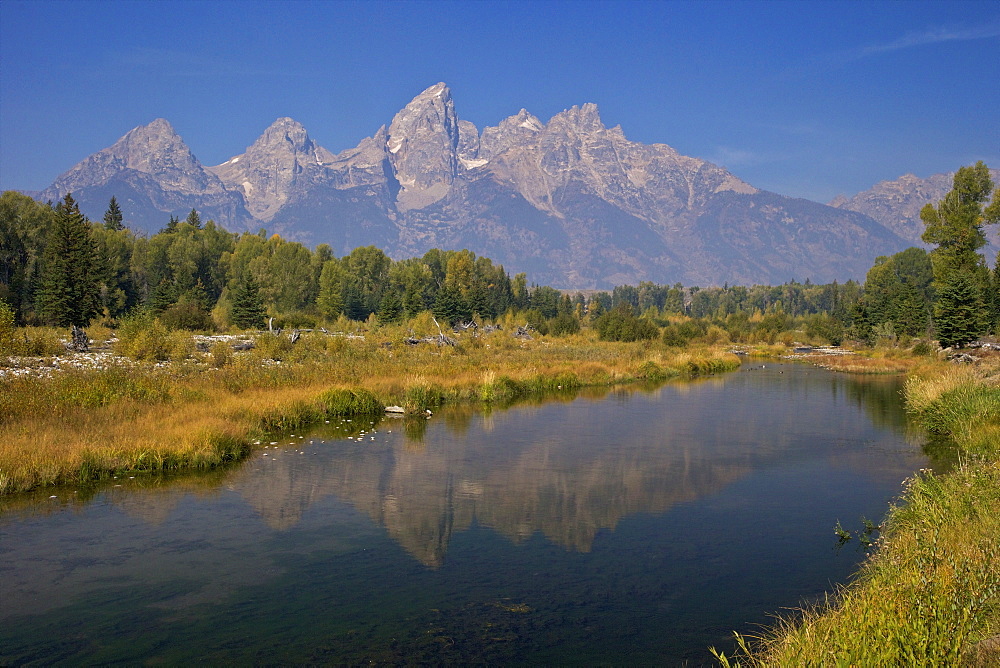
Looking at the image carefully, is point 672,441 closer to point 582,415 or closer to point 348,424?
point 582,415

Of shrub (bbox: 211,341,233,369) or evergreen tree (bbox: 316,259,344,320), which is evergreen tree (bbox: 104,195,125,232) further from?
shrub (bbox: 211,341,233,369)

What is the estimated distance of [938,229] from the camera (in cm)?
6144

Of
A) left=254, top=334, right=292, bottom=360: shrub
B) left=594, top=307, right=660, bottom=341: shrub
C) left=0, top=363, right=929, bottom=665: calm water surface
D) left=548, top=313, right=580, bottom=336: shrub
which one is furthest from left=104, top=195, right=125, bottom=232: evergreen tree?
left=0, top=363, right=929, bottom=665: calm water surface

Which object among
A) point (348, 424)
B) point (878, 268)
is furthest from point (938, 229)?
point (878, 268)

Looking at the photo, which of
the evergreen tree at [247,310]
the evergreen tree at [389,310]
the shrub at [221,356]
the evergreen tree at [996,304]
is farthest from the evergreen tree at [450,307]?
the evergreen tree at [996,304]

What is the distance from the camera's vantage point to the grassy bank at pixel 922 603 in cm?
657

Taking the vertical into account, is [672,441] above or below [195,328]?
below

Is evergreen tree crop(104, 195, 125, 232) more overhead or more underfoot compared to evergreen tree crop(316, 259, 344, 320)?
more overhead

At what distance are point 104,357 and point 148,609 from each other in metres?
23.5

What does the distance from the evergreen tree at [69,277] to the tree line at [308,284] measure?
10cm

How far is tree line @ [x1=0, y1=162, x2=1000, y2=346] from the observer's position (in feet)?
172

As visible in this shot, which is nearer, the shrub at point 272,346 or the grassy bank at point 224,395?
the grassy bank at point 224,395

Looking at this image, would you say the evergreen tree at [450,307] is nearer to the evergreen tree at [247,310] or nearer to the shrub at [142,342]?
the evergreen tree at [247,310]

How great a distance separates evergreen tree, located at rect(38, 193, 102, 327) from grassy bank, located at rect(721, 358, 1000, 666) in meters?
52.8
